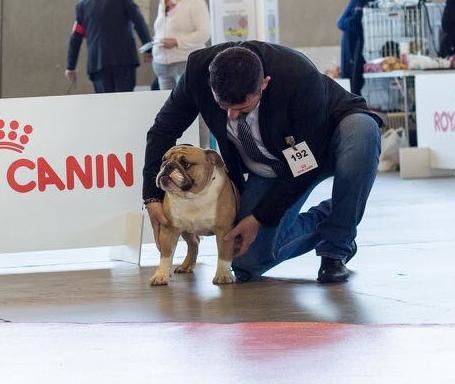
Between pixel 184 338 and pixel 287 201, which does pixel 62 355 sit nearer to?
pixel 184 338

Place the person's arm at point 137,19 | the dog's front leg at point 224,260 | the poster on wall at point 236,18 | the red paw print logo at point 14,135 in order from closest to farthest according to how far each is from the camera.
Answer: the dog's front leg at point 224,260, the red paw print logo at point 14,135, the poster on wall at point 236,18, the person's arm at point 137,19

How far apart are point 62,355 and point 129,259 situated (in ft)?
6.50

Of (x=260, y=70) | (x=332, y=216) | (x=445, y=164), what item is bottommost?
(x=445, y=164)

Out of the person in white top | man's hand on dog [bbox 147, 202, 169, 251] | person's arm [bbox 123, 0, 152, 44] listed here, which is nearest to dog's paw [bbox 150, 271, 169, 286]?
man's hand on dog [bbox 147, 202, 169, 251]

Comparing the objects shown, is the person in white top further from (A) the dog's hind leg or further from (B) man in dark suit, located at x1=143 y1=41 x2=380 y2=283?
(B) man in dark suit, located at x1=143 y1=41 x2=380 y2=283

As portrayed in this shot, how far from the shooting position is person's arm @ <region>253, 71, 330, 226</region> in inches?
164

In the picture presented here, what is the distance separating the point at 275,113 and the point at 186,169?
37 centimetres

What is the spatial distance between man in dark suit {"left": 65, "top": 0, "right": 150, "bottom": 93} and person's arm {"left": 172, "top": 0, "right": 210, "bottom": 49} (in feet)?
1.07

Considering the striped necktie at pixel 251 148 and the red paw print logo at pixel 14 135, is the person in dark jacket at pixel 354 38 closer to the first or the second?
the red paw print logo at pixel 14 135

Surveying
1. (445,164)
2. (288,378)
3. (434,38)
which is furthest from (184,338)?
(434,38)

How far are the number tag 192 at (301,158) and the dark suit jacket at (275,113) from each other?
0.07 ft

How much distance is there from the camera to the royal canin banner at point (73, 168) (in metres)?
5.15

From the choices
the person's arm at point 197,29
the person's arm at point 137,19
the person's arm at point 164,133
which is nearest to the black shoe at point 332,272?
the person's arm at point 164,133

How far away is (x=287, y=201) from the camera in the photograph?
4.32 metres
